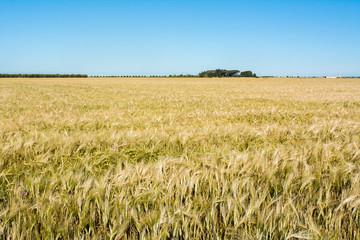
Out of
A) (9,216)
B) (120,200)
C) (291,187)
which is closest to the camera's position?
(9,216)

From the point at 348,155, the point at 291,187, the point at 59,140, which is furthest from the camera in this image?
the point at 59,140

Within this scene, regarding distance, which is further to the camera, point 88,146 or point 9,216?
point 88,146

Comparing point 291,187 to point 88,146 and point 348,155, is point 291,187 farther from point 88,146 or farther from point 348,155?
point 88,146

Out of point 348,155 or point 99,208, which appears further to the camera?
point 348,155

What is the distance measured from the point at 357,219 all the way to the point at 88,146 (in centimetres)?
233

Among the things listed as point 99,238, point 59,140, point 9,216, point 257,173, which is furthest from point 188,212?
point 59,140

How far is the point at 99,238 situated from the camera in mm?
1087

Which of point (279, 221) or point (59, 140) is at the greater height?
point (59, 140)

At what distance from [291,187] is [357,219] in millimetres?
366

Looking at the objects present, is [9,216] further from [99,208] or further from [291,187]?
[291,187]

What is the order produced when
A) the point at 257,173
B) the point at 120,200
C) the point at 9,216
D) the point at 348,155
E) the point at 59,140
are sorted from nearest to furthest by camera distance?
the point at 9,216 < the point at 120,200 < the point at 257,173 < the point at 348,155 < the point at 59,140

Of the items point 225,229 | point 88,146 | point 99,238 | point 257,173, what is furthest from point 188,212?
point 88,146

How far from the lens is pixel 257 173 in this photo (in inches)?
57.8

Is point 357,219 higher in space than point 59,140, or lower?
lower
